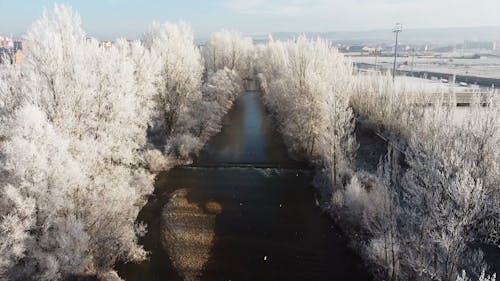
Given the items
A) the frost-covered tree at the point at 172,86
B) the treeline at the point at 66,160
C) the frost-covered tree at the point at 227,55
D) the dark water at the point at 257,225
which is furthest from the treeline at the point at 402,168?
the frost-covered tree at the point at 227,55

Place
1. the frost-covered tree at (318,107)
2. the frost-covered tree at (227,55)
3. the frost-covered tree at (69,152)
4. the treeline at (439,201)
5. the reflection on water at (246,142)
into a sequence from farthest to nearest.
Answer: the frost-covered tree at (227,55) → the reflection on water at (246,142) → the frost-covered tree at (318,107) → the frost-covered tree at (69,152) → the treeline at (439,201)

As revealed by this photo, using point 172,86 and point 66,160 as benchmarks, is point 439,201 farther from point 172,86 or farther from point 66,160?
point 172,86

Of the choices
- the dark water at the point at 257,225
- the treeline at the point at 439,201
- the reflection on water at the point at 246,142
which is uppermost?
the treeline at the point at 439,201

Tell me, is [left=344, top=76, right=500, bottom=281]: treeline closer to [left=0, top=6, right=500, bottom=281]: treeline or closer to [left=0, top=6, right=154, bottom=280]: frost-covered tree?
[left=0, top=6, right=500, bottom=281]: treeline

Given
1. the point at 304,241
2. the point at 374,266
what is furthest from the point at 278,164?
the point at 374,266

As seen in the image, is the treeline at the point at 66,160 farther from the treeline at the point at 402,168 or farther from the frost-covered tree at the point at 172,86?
the treeline at the point at 402,168

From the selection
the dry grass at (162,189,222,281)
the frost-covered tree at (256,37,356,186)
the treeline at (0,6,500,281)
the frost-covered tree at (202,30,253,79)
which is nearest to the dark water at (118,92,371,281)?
the dry grass at (162,189,222,281)

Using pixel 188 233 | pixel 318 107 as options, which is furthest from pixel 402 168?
pixel 188 233

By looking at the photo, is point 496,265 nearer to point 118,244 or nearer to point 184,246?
point 184,246
